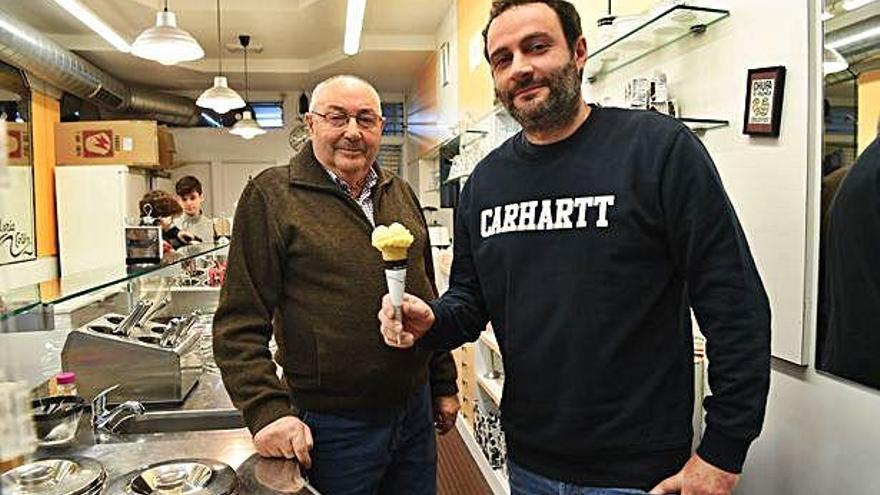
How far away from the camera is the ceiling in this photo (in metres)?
6.16

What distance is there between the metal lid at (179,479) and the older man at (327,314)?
0.57 ft

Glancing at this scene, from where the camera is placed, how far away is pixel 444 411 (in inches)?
82.1

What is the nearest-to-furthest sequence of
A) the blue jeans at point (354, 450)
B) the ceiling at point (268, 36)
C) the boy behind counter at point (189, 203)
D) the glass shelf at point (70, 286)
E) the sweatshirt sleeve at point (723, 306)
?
1. the sweatshirt sleeve at point (723, 306)
2. the glass shelf at point (70, 286)
3. the blue jeans at point (354, 450)
4. the ceiling at point (268, 36)
5. the boy behind counter at point (189, 203)

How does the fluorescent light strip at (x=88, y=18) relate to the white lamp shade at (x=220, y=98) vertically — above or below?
above

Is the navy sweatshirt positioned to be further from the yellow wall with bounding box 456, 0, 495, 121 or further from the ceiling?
the ceiling

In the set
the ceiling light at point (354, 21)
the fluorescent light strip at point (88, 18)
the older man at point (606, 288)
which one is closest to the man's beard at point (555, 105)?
the older man at point (606, 288)

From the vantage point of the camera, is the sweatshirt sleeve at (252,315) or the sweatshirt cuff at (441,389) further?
the sweatshirt cuff at (441,389)

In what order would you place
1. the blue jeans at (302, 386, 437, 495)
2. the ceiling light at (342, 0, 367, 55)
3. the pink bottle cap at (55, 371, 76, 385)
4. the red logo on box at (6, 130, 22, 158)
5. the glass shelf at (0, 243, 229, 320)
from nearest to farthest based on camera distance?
the red logo on box at (6, 130, 22, 158)
the glass shelf at (0, 243, 229, 320)
the blue jeans at (302, 386, 437, 495)
the pink bottle cap at (55, 371, 76, 385)
the ceiling light at (342, 0, 367, 55)

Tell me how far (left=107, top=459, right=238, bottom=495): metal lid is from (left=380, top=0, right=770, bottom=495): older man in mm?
488

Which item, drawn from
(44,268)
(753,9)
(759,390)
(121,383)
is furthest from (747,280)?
(44,268)

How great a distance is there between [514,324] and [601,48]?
1.50 meters

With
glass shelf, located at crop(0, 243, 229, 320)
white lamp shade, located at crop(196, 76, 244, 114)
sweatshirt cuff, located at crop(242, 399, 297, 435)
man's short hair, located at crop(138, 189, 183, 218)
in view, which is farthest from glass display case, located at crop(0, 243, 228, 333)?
white lamp shade, located at crop(196, 76, 244, 114)

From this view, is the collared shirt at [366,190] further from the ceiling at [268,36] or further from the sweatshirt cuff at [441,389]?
the ceiling at [268,36]

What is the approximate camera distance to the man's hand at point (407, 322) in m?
1.51
